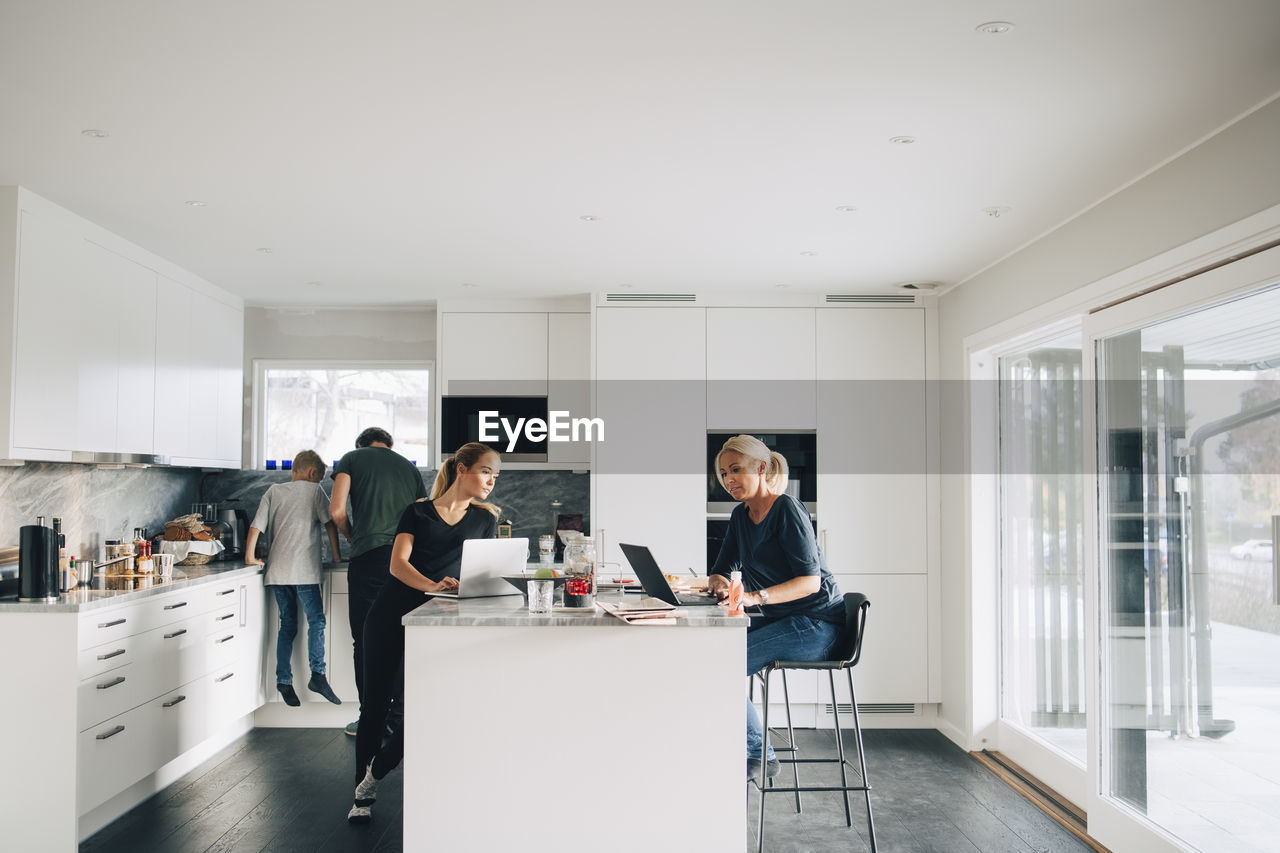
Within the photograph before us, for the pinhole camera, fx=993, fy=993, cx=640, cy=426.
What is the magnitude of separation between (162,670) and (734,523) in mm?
2533

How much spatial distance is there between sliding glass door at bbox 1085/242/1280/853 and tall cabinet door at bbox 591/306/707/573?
2343 mm

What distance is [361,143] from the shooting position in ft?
10.9

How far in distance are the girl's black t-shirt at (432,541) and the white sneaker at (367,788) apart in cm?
88

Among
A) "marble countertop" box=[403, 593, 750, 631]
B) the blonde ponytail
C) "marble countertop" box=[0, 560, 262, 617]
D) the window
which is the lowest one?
"marble countertop" box=[0, 560, 262, 617]

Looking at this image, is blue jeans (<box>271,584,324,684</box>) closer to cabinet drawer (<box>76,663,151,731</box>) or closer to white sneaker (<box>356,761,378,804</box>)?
cabinet drawer (<box>76,663,151,731</box>)

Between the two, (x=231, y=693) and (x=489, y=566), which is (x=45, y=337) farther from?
(x=489, y=566)

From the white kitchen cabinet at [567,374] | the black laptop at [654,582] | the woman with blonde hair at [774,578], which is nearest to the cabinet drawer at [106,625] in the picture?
the black laptop at [654,582]

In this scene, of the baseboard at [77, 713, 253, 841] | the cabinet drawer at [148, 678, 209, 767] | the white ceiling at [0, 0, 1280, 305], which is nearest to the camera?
the white ceiling at [0, 0, 1280, 305]

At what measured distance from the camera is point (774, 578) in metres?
3.74

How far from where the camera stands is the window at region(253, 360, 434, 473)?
628cm

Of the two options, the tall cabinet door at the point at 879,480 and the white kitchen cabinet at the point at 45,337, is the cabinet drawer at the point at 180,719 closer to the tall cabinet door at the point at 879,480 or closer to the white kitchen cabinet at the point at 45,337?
the white kitchen cabinet at the point at 45,337

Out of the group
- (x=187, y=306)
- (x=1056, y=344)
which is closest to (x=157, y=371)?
(x=187, y=306)

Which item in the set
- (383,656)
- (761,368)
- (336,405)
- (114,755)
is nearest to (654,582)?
(383,656)

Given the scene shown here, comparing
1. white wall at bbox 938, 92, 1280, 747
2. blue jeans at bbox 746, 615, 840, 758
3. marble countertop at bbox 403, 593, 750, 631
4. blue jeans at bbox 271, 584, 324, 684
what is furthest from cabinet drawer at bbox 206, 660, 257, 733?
white wall at bbox 938, 92, 1280, 747
